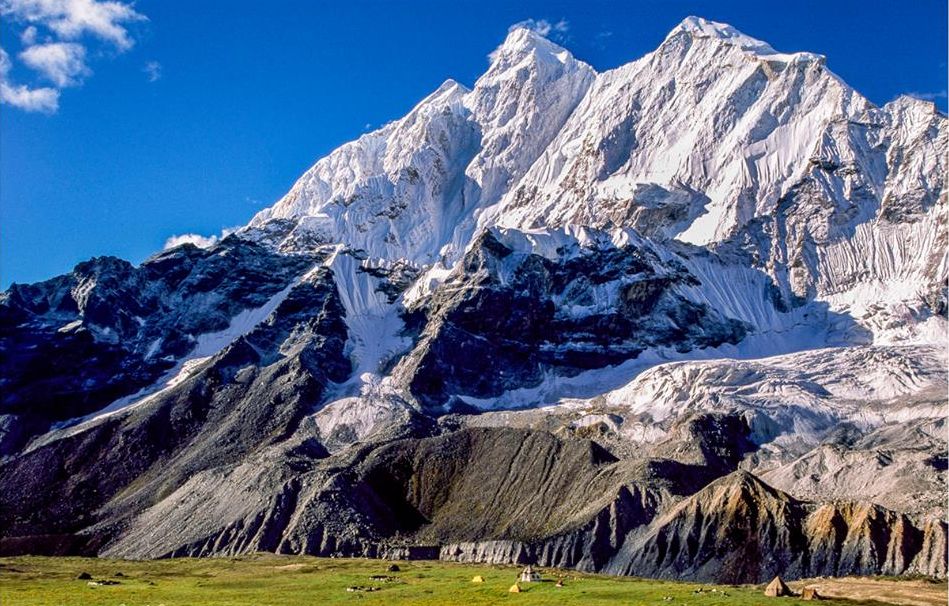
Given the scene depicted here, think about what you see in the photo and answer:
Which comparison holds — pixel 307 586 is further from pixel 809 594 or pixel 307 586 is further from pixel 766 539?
pixel 766 539

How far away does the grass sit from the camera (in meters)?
94.7

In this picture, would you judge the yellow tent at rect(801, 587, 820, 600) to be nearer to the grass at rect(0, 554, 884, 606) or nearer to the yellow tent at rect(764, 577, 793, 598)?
the yellow tent at rect(764, 577, 793, 598)

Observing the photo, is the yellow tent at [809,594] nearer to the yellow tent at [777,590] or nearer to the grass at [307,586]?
the yellow tent at [777,590]

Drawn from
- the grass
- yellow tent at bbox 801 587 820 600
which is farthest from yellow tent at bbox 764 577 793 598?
yellow tent at bbox 801 587 820 600

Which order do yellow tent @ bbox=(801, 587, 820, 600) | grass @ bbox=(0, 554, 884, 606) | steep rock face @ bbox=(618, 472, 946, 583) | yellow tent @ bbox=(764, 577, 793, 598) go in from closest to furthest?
grass @ bbox=(0, 554, 884, 606) → yellow tent @ bbox=(801, 587, 820, 600) → yellow tent @ bbox=(764, 577, 793, 598) → steep rock face @ bbox=(618, 472, 946, 583)

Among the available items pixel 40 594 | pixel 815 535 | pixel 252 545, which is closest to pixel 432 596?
pixel 40 594

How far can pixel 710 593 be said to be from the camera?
9875 centimetres

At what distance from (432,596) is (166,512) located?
4085 inches

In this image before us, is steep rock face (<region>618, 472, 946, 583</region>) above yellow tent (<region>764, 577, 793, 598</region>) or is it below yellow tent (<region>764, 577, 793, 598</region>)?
above

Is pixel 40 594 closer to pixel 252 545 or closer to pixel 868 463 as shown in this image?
pixel 252 545

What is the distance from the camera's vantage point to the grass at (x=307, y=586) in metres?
94.7

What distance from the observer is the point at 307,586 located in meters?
115

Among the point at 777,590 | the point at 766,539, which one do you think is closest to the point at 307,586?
the point at 777,590

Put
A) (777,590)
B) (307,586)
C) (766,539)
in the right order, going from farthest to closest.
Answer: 1. (766,539)
2. (307,586)
3. (777,590)
